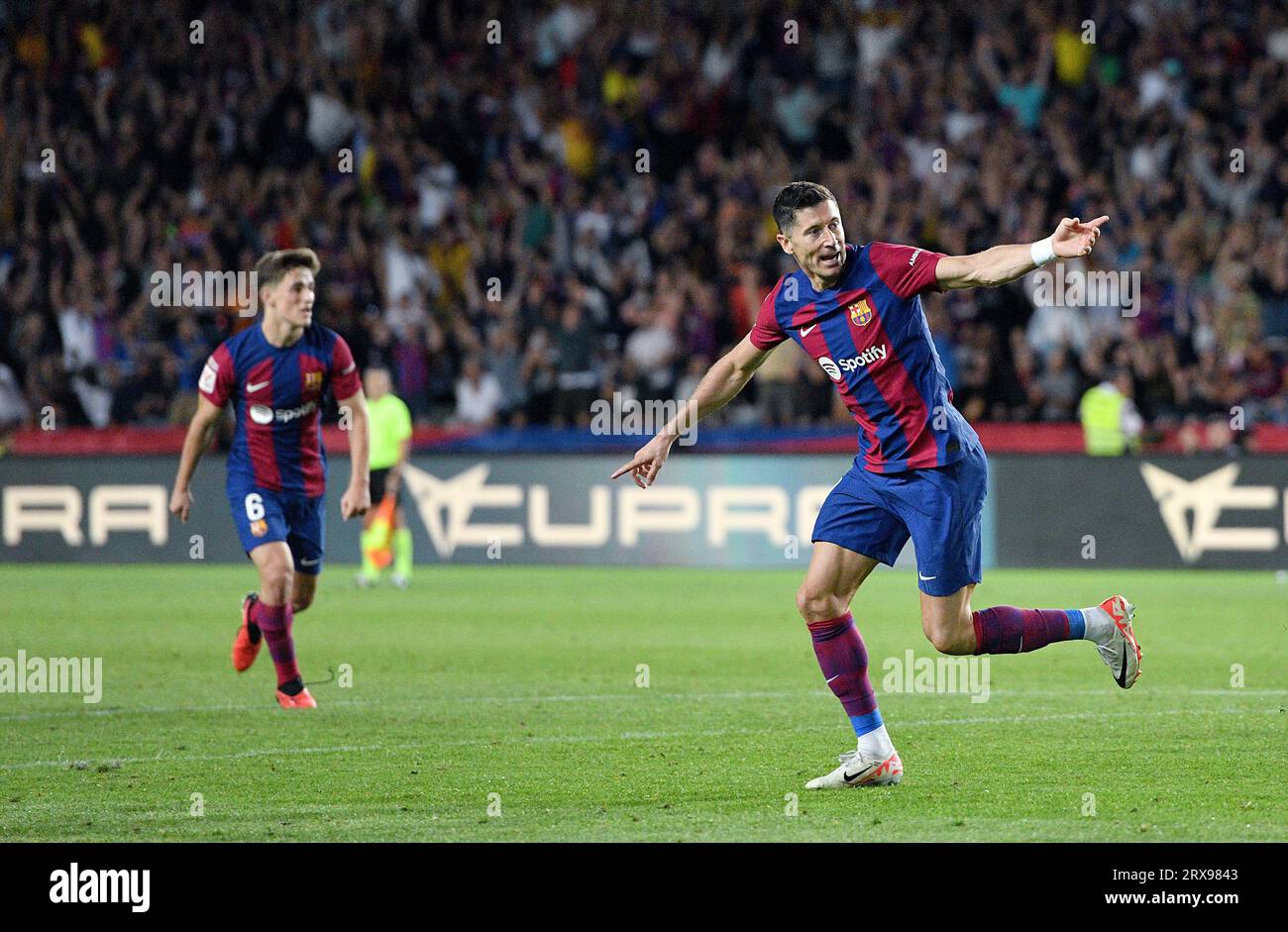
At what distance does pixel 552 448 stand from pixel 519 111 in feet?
→ 19.0

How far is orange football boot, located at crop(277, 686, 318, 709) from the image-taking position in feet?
33.0

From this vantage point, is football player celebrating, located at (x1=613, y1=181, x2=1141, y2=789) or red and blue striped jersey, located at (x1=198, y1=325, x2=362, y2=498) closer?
football player celebrating, located at (x1=613, y1=181, x2=1141, y2=789)

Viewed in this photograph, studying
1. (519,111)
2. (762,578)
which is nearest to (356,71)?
(519,111)

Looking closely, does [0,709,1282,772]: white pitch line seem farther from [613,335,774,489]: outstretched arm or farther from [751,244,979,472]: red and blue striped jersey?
[751,244,979,472]: red and blue striped jersey

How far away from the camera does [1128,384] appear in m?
19.3

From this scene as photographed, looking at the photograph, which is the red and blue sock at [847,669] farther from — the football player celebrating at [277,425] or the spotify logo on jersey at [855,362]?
the football player celebrating at [277,425]

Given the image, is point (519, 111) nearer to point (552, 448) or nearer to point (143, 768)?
point (552, 448)

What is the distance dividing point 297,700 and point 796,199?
4.32 meters

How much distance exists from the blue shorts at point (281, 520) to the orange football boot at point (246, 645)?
0.32m

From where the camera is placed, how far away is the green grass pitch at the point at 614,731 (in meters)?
6.71

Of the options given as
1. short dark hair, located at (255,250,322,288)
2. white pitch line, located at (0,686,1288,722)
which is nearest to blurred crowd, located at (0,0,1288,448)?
white pitch line, located at (0,686,1288,722)

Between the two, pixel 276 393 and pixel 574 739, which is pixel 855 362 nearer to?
pixel 574 739

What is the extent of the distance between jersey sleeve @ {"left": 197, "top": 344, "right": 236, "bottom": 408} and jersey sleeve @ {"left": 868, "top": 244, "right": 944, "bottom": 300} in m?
3.98

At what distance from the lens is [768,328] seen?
301 inches
